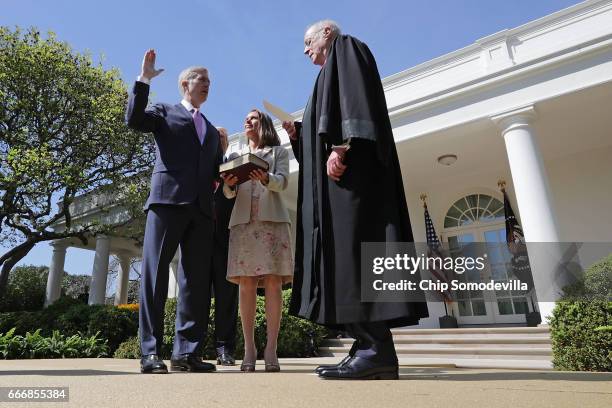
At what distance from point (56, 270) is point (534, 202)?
17.7m

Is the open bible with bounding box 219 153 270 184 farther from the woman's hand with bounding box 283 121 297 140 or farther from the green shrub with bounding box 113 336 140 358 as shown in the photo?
the green shrub with bounding box 113 336 140 358

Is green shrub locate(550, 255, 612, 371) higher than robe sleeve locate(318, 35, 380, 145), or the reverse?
robe sleeve locate(318, 35, 380, 145)

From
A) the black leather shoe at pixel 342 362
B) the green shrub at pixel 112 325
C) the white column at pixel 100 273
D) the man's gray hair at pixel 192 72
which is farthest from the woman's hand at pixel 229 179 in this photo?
the white column at pixel 100 273

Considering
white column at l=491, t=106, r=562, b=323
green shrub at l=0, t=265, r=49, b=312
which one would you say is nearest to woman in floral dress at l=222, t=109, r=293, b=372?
white column at l=491, t=106, r=562, b=323

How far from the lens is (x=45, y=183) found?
11195 mm

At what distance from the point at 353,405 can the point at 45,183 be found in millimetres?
12632

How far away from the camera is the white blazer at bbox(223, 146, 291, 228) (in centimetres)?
305

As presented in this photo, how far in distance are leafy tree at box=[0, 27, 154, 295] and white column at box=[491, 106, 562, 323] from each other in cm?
1063

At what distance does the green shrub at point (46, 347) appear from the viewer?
6.65m

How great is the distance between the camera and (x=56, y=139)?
12.7m

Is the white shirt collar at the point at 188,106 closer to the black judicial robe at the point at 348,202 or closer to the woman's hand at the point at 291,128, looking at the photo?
the woman's hand at the point at 291,128

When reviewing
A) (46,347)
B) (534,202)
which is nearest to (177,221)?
(46,347)

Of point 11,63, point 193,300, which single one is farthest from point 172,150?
point 11,63

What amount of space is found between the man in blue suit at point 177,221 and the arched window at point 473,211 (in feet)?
33.6
